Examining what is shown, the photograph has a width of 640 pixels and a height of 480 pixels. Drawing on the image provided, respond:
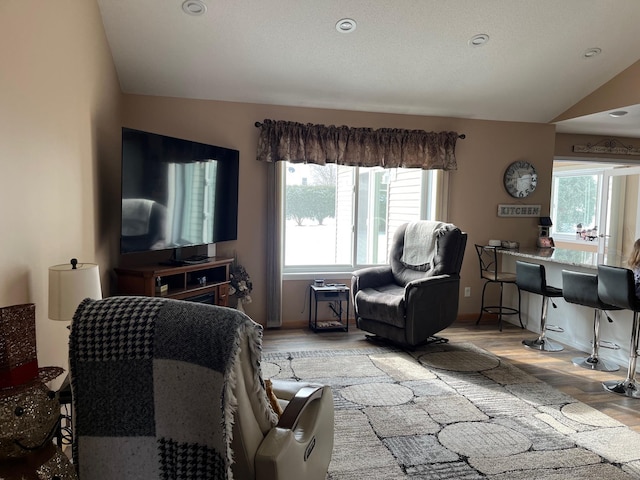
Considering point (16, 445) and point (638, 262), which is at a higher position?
point (638, 262)

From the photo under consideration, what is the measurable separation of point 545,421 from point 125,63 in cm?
412

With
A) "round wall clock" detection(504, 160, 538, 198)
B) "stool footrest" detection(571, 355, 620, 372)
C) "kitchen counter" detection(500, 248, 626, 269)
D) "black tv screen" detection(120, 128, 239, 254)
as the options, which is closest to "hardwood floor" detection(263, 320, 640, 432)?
"stool footrest" detection(571, 355, 620, 372)

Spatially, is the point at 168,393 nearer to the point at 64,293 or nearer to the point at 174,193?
the point at 64,293

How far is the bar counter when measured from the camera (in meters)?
3.73

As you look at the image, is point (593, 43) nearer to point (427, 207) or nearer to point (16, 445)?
point (427, 207)

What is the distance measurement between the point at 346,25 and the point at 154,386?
3105mm

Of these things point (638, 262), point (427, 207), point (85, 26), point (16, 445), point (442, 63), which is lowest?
point (16, 445)

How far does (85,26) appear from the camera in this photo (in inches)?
106

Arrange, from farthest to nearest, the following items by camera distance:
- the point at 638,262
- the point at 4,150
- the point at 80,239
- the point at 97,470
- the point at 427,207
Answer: the point at 427,207 → the point at 638,262 → the point at 80,239 → the point at 4,150 → the point at 97,470

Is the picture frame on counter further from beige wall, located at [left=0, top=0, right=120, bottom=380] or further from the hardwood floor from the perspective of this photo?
beige wall, located at [left=0, top=0, right=120, bottom=380]

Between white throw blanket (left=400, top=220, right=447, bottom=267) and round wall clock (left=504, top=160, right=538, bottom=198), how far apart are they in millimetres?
1436

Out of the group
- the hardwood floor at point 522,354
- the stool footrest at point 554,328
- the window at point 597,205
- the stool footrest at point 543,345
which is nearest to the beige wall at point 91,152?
the hardwood floor at point 522,354

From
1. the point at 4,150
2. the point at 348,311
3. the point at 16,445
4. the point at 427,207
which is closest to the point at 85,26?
the point at 4,150

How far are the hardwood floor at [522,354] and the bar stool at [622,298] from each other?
0.09 metres
